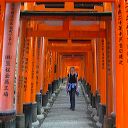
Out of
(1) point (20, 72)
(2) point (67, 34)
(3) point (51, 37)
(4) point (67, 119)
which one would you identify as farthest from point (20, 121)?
(4) point (67, 119)

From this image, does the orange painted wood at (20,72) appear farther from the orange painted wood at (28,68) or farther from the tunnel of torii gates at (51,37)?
the orange painted wood at (28,68)

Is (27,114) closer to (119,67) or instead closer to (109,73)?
(109,73)

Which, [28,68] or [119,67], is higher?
[28,68]

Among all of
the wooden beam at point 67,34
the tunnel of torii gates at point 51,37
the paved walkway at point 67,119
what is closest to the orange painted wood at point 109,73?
the tunnel of torii gates at point 51,37

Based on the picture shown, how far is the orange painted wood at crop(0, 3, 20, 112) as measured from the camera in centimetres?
582

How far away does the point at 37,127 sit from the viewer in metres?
8.60

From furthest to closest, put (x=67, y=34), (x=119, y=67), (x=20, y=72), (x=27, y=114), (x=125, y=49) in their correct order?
(x=27, y=114), (x=67, y=34), (x=20, y=72), (x=119, y=67), (x=125, y=49)

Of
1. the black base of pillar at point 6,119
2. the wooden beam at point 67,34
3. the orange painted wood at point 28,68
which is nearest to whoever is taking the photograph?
the black base of pillar at point 6,119

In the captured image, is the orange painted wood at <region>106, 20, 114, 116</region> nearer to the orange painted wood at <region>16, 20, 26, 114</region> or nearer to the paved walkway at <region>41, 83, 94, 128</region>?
the paved walkway at <region>41, 83, 94, 128</region>

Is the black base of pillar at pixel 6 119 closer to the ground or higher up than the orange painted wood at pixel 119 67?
closer to the ground

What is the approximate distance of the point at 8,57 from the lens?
231 inches

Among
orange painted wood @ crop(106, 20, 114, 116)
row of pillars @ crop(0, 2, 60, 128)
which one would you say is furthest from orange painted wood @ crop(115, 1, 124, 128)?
orange painted wood @ crop(106, 20, 114, 116)

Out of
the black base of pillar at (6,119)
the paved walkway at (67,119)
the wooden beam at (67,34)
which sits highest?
the wooden beam at (67,34)

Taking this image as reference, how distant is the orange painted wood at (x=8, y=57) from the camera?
5.82m
